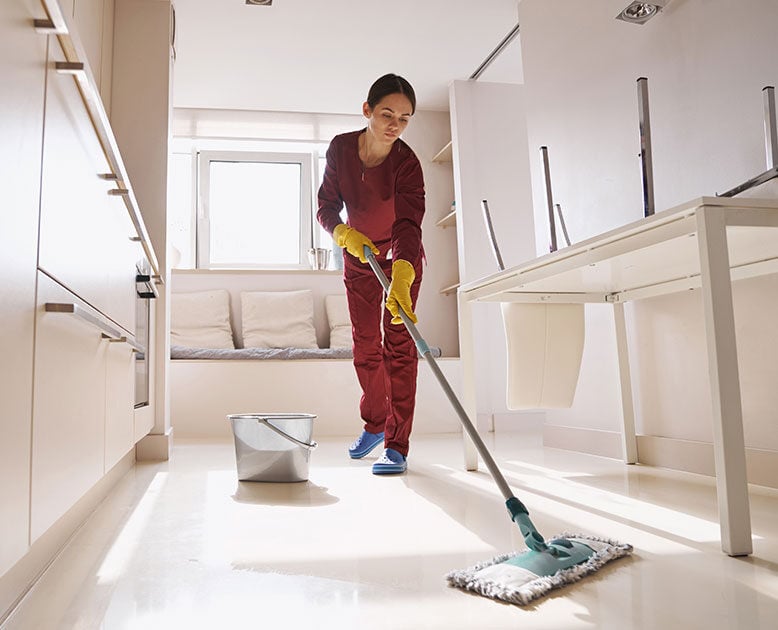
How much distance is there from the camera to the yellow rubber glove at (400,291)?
6.52 feet

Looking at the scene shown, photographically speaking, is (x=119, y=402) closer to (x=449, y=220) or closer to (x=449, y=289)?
(x=449, y=289)

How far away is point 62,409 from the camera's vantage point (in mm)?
1002

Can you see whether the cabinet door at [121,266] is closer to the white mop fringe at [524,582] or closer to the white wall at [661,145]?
the white mop fringe at [524,582]

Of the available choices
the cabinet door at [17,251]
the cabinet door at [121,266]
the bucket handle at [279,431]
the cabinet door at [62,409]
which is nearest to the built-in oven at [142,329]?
the cabinet door at [121,266]

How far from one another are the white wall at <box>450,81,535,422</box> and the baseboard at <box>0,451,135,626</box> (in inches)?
114

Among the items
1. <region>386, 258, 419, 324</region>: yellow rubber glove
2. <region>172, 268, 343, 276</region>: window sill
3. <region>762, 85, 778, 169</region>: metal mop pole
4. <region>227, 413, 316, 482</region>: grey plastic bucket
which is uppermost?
<region>172, 268, 343, 276</region>: window sill

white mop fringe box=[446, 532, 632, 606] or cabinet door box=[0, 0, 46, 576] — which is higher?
cabinet door box=[0, 0, 46, 576]

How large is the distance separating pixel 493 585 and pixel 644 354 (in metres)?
1.70

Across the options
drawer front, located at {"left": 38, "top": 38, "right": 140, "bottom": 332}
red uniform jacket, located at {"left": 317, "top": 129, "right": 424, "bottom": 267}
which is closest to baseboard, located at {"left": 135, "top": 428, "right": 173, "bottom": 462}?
red uniform jacket, located at {"left": 317, "top": 129, "right": 424, "bottom": 267}

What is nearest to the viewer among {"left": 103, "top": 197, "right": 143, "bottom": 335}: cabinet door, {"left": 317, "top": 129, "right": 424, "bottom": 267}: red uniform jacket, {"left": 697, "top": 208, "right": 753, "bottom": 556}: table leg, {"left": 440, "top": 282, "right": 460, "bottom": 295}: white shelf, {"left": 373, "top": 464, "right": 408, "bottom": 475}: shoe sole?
{"left": 697, "top": 208, "right": 753, "bottom": 556}: table leg

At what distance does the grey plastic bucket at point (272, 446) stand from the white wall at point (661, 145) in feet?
4.21

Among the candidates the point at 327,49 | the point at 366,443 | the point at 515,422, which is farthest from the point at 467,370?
the point at 327,49

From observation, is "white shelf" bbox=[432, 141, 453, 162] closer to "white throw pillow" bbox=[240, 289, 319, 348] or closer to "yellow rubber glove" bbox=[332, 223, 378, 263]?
"white throw pillow" bbox=[240, 289, 319, 348]

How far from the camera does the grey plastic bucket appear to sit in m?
2.00
